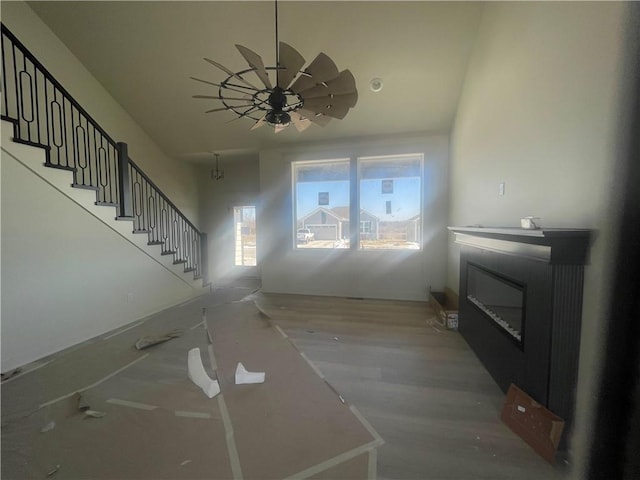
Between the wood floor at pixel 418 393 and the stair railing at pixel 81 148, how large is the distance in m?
2.98

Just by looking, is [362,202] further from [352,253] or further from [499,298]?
[499,298]

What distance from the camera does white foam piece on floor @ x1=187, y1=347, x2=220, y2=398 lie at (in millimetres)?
1939

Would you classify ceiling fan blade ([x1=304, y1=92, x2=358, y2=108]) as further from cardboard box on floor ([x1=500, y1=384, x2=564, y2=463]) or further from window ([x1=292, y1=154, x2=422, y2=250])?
window ([x1=292, y1=154, x2=422, y2=250])

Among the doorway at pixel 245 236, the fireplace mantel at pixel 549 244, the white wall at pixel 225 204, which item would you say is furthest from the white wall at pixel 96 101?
the fireplace mantel at pixel 549 244

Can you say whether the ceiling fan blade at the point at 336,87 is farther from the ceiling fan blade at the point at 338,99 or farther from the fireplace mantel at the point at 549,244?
the fireplace mantel at the point at 549,244

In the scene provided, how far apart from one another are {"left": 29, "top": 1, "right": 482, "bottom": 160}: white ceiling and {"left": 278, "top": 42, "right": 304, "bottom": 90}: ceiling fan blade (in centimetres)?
168

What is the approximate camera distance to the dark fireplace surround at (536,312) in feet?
4.57

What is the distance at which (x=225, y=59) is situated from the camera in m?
3.45

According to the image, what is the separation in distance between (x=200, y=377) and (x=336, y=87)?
2.61 m

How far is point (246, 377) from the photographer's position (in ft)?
6.95

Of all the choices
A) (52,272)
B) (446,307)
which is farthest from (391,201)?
(52,272)

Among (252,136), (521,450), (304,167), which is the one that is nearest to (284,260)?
(304,167)

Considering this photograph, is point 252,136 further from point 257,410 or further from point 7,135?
point 257,410

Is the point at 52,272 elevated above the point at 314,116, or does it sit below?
below
